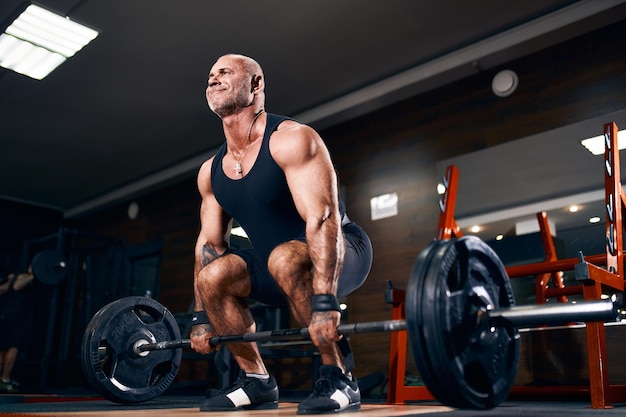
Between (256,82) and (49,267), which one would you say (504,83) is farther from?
(49,267)

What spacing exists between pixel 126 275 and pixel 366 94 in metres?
3.66

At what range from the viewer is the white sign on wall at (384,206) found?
431 centimetres

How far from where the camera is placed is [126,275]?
6.71m

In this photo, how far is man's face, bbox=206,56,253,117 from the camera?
1.95 metres

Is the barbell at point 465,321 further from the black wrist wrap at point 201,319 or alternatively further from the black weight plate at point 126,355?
the black weight plate at point 126,355

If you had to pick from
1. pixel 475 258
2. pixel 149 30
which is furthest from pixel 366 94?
pixel 475 258

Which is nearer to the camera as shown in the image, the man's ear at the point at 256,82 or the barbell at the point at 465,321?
the barbell at the point at 465,321

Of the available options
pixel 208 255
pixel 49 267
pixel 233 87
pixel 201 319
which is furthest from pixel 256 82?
pixel 49 267

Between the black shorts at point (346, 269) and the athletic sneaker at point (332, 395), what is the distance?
0.78ft

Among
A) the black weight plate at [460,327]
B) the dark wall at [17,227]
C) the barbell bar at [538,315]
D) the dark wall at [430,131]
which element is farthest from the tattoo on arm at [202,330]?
the dark wall at [17,227]

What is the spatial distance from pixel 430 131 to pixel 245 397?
2.78 m

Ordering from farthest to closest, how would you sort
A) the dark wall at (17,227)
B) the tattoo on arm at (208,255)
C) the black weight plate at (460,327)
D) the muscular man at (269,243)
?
1. the dark wall at (17,227)
2. the tattoo on arm at (208,255)
3. the muscular man at (269,243)
4. the black weight plate at (460,327)

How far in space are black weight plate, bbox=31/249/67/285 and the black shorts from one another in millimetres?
4304

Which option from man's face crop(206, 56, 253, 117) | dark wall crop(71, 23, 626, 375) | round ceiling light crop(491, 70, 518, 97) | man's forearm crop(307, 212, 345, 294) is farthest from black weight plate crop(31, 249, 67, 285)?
man's forearm crop(307, 212, 345, 294)
